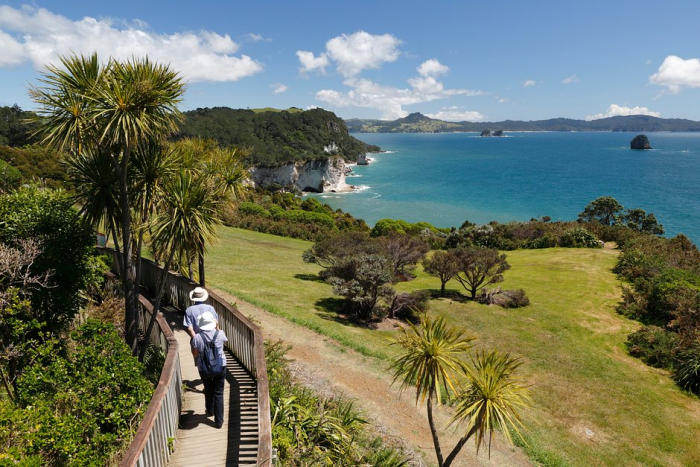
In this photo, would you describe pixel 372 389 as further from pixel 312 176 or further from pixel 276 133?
pixel 276 133

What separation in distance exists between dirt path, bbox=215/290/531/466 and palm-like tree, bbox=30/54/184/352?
810 cm

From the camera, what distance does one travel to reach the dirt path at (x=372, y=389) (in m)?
10.5

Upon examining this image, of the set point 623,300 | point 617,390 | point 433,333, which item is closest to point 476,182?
point 623,300

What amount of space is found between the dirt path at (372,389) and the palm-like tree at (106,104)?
810 cm

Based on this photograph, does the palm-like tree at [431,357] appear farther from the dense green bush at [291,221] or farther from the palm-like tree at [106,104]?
the dense green bush at [291,221]

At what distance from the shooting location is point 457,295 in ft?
91.1

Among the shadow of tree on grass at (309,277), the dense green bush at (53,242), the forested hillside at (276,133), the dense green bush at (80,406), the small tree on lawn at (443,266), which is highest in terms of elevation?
the forested hillside at (276,133)

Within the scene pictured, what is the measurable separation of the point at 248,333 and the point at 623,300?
27.3 meters

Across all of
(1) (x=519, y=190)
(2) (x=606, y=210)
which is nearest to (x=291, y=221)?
(2) (x=606, y=210)

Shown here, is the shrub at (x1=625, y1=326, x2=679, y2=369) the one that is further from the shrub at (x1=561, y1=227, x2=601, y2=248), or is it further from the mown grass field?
the shrub at (x1=561, y1=227, x2=601, y2=248)

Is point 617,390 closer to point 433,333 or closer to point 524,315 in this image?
point 524,315

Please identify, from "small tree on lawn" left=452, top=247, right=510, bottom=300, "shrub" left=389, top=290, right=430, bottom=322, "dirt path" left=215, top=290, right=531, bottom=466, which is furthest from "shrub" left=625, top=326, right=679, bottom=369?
"dirt path" left=215, top=290, right=531, bottom=466

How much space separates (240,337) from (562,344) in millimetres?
18091

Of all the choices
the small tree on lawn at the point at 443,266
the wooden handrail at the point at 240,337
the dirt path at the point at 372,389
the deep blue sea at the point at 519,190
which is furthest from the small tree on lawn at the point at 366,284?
the deep blue sea at the point at 519,190
